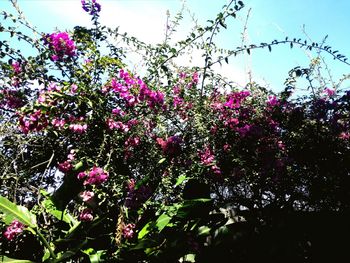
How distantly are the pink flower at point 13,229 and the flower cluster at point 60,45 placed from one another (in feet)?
7.12

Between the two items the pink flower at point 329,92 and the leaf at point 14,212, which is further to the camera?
the pink flower at point 329,92

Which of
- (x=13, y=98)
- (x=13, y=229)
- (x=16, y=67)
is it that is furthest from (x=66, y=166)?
(x=16, y=67)

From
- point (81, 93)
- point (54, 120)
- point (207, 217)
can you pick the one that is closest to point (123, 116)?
point (81, 93)

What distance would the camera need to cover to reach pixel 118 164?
13.6 feet

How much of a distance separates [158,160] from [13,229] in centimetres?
194

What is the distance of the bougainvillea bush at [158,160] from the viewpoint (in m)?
3.34

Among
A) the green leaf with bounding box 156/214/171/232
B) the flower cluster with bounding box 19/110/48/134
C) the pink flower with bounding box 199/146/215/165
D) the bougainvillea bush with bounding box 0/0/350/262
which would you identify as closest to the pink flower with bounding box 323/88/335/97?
the bougainvillea bush with bounding box 0/0/350/262

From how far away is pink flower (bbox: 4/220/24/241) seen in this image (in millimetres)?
3225

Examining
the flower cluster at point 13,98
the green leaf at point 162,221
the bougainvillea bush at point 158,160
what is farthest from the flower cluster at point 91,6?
the green leaf at point 162,221

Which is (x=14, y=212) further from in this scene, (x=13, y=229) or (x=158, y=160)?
(x=158, y=160)

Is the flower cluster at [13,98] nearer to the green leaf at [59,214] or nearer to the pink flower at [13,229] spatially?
the green leaf at [59,214]

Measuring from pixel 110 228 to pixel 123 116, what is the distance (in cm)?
149

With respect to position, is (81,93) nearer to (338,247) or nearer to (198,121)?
(198,121)

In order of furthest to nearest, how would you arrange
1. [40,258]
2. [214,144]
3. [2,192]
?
[214,144] < [2,192] < [40,258]
